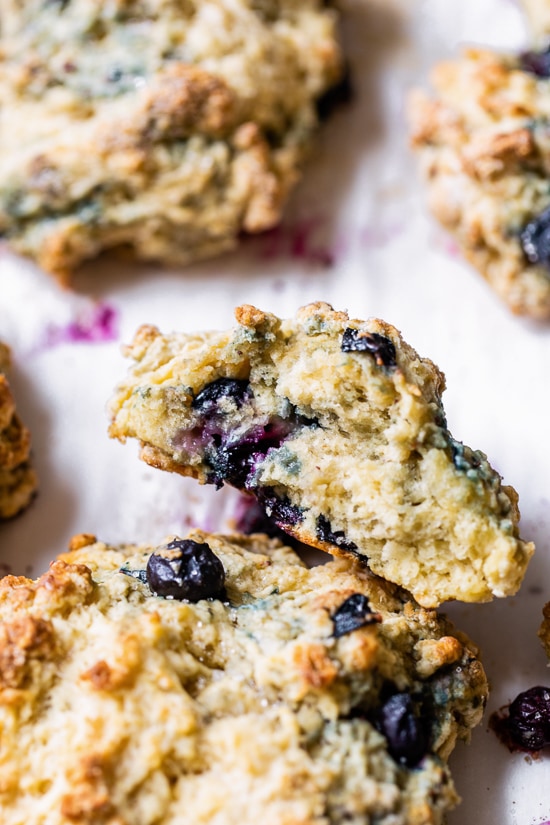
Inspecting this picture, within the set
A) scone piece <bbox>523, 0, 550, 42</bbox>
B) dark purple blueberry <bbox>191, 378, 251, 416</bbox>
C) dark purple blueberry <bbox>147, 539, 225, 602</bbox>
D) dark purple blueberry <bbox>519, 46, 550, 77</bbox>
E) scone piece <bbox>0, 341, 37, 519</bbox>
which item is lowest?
scone piece <bbox>0, 341, 37, 519</bbox>

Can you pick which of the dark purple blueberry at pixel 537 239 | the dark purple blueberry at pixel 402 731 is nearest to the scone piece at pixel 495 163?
the dark purple blueberry at pixel 537 239

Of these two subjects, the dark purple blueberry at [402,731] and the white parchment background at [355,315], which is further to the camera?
the white parchment background at [355,315]

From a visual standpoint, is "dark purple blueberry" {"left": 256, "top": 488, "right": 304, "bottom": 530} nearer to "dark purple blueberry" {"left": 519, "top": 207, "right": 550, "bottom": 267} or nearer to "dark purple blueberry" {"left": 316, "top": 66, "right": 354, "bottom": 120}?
"dark purple blueberry" {"left": 519, "top": 207, "right": 550, "bottom": 267}

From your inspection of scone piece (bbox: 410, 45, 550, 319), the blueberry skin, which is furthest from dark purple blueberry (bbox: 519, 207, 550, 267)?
the blueberry skin

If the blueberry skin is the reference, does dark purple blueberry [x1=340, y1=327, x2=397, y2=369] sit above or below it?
above

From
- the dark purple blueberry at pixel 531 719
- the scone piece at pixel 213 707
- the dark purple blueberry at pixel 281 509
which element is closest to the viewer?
the scone piece at pixel 213 707

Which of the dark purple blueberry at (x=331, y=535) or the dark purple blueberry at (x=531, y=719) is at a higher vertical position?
the dark purple blueberry at (x=331, y=535)

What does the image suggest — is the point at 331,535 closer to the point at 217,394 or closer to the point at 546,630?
the point at 217,394

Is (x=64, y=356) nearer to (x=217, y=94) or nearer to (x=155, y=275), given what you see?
(x=155, y=275)

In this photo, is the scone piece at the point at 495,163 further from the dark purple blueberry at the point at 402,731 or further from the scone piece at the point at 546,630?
the dark purple blueberry at the point at 402,731
